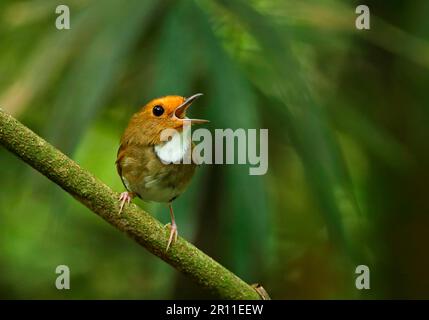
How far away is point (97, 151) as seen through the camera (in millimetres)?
3232

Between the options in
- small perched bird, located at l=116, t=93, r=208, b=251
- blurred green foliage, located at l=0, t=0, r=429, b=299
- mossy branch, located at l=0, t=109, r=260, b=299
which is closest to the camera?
mossy branch, located at l=0, t=109, r=260, b=299

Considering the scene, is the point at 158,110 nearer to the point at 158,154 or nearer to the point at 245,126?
the point at 158,154

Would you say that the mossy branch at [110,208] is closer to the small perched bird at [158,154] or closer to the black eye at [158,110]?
the small perched bird at [158,154]

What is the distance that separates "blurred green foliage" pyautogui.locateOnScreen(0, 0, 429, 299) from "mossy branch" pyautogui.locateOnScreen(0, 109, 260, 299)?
0.91m

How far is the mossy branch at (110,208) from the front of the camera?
1.41m

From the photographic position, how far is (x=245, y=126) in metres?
2.62

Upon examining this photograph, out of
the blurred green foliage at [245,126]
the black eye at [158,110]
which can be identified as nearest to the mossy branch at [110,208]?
the black eye at [158,110]

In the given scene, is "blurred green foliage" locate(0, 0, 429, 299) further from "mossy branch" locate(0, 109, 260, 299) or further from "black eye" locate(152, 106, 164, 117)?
"mossy branch" locate(0, 109, 260, 299)

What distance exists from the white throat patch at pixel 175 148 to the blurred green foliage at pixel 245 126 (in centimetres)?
39

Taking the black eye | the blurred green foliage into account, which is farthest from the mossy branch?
the blurred green foliage

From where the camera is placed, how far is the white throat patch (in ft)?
7.09

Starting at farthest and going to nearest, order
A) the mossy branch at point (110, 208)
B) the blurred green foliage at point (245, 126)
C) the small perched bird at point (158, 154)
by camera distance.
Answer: the blurred green foliage at point (245, 126)
the small perched bird at point (158, 154)
the mossy branch at point (110, 208)

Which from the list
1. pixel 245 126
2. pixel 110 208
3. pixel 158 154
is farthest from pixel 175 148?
pixel 110 208
